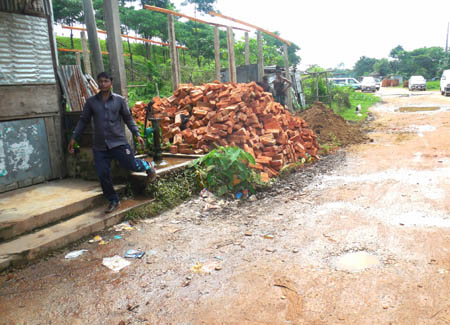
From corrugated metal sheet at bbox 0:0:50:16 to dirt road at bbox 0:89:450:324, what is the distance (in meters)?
3.49

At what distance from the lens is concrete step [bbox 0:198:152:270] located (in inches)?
134

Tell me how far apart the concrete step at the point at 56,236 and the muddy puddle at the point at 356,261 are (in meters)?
2.75

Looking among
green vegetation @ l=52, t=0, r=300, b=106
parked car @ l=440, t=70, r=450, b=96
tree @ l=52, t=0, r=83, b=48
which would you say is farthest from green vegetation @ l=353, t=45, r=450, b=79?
tree @ l=52, t=0, r=83, b=48

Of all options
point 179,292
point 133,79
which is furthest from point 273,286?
point 133,79

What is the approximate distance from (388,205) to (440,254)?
1.54 m

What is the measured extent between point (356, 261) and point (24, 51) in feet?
17.0

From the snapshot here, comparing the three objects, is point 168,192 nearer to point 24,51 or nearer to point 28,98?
point 28,98

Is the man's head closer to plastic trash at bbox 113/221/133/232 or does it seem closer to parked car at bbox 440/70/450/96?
plastic trash at bbox 113/221/133/232

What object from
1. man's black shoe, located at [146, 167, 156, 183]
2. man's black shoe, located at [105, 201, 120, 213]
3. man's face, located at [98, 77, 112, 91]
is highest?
man's face, located at [98, 77, 112, 91]

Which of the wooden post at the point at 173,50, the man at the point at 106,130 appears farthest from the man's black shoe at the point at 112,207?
the wooden post at the point at 173,50

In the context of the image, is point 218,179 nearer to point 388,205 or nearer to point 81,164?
point 81,164

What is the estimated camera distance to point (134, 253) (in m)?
3.66

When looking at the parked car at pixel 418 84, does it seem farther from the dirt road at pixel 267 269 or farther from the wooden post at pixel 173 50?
the dirt road at pixel 267 269

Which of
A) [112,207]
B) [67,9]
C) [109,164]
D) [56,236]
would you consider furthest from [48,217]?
[67,9]
